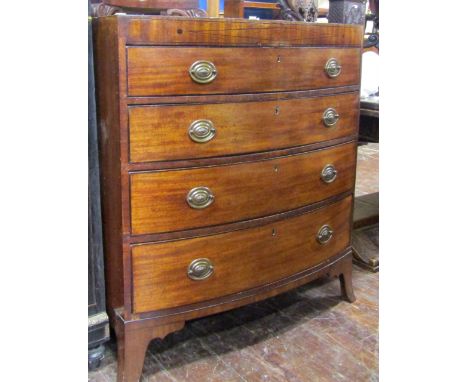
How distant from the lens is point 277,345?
1.87m

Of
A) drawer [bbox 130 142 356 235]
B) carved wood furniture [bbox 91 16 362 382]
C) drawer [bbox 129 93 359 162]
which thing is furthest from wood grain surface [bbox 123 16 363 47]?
drawer [bbox 130 142 356 235]

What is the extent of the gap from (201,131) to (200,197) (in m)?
0.19

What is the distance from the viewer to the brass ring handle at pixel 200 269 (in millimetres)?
1534

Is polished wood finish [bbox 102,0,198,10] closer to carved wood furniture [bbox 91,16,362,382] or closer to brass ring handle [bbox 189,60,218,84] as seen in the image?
carved wood furniture [bbox 91,16,362,382]

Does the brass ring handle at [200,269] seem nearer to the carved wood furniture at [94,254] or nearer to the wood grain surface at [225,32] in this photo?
the carved wood furniture at [94,254]

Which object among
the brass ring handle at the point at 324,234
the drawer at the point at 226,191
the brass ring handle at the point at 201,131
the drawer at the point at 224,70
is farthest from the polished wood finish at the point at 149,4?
the brass ring handle at the point at 324,234

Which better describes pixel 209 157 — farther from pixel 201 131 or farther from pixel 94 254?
pixel 94 254

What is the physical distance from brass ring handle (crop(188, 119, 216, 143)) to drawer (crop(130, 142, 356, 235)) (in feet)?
0.29

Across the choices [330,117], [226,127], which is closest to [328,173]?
[330,117]

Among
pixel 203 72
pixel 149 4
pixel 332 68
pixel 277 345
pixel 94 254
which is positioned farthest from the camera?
pixel 277 345

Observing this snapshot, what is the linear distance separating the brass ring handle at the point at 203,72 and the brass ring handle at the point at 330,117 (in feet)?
1.58

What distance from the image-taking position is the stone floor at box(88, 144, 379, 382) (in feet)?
5.60
